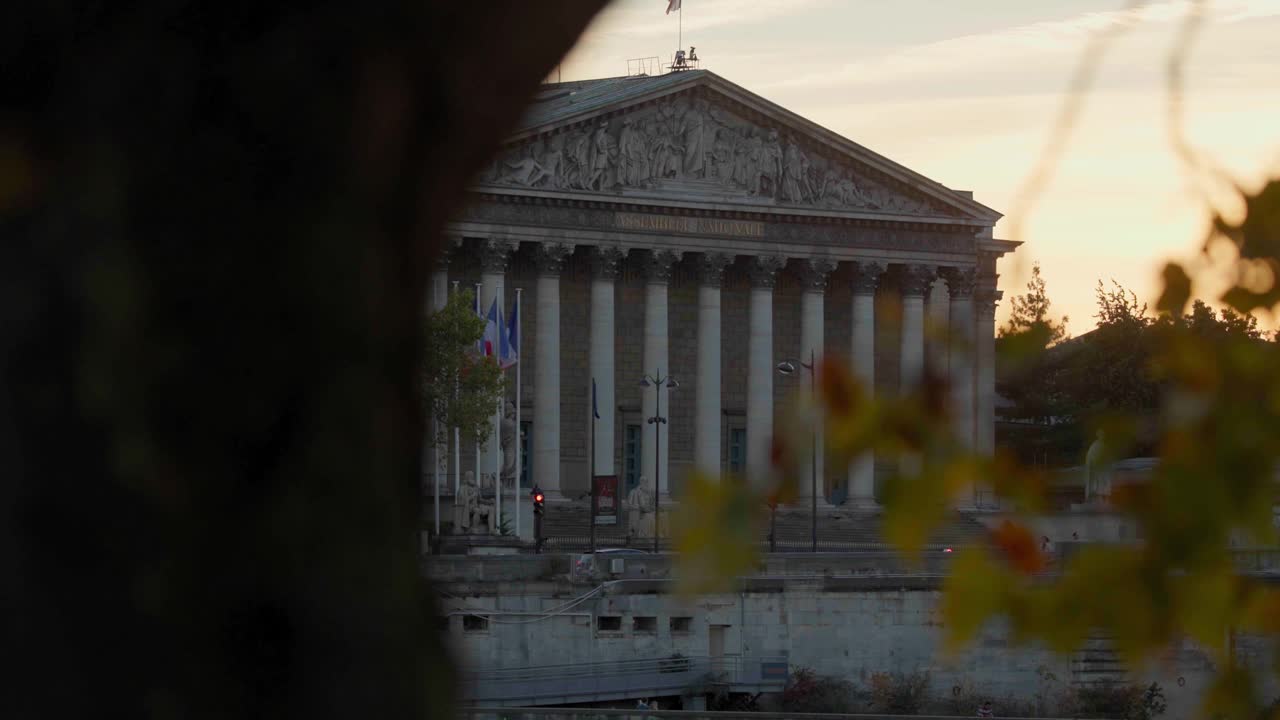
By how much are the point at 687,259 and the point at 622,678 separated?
28.0m

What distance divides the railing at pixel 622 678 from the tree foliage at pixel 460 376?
12152 millimetres

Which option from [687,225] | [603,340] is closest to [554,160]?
[687,225]

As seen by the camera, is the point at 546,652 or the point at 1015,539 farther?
the point at 546,652

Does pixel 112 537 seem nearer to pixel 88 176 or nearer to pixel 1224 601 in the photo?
pixel 88 176

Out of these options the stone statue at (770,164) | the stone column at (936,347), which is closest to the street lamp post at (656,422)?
the stone statue at (770,164)

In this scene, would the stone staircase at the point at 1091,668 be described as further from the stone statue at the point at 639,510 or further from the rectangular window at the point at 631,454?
the rectangular window at the point at 631,454

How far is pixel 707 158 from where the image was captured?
65.8 m

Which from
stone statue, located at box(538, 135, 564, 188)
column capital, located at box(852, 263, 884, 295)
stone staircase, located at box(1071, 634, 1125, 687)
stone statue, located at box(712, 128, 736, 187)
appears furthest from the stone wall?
column capital, located at box(852, 263, 884, 295)

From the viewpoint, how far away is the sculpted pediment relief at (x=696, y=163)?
211ft

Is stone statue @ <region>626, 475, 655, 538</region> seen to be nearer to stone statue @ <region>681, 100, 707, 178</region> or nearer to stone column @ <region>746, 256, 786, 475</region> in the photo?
stone column @ <region>746, 256, 786, 475</region>

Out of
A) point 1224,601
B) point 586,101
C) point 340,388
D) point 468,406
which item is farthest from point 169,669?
point 586,101

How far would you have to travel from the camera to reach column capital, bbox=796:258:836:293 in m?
67.8

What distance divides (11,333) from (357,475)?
0.50 m

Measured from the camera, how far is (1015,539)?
117 inches
